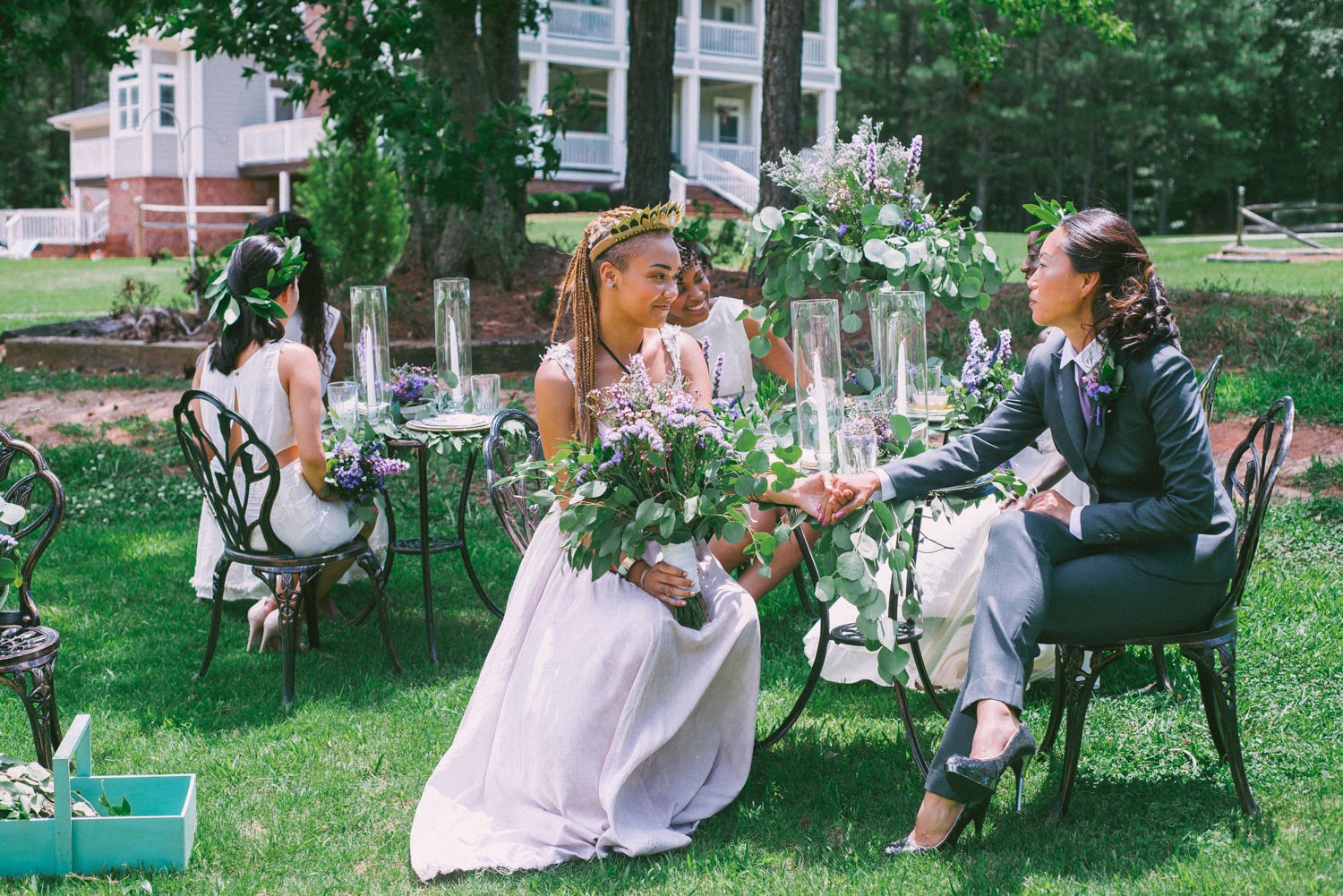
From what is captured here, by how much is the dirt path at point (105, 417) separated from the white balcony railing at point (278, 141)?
59.2 ft

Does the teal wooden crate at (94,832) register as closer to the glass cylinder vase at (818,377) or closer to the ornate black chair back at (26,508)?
the ornate black chair back at (26,508)

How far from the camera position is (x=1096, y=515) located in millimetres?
3234

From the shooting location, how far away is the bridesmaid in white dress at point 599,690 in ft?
11.0

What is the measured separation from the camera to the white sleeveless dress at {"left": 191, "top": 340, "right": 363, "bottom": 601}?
468 centimetres

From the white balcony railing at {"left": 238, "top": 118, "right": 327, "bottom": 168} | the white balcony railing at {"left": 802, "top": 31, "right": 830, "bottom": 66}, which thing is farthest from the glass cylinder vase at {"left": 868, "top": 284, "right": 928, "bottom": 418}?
the white balcony railing at {"left": 802, "top": 31, "right": 830, "bottom": 66}

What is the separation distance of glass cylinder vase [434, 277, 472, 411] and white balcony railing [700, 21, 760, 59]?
28255 mm

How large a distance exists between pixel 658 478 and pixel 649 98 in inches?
282

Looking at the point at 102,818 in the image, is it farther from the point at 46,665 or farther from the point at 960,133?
the point at 960,133

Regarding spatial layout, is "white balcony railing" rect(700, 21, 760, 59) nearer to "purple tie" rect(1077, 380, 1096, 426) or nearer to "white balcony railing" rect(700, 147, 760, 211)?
"white balcony railing" rect(700, 147, 760, 211)

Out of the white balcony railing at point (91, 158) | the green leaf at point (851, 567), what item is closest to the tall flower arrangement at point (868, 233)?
the green leaf at point (851, 567)

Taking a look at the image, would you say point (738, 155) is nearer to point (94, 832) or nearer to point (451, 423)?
point (451, 423)

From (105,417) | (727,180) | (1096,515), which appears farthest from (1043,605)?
(727,180)

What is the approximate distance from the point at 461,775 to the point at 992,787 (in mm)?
1511

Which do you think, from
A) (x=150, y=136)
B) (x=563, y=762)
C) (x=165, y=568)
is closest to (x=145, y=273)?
(x=150, y=136)
